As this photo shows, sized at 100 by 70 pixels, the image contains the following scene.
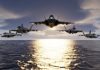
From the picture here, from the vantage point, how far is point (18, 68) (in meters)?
129

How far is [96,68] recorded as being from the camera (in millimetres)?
128625

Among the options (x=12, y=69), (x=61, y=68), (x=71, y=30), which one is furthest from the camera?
(x=61, y=68)

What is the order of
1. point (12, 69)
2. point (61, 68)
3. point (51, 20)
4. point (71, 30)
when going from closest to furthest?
1. point (51, 20)
2. point (71, 30)
3. point (12, 69)
4. point (61, 68)

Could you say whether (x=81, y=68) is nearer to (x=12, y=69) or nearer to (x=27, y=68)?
(x=27, y=68)

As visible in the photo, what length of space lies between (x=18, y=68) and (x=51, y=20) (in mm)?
73048

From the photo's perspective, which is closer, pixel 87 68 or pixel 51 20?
pixel 51 20

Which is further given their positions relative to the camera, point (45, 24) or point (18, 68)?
point (18, 68)

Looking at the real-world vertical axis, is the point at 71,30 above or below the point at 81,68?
above

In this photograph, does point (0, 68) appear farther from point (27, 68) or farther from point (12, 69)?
point (27, 68)

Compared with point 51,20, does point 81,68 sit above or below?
below

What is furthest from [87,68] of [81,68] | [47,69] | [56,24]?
[56,24]

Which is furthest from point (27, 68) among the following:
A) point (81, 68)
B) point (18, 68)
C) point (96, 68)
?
point (96, 68)

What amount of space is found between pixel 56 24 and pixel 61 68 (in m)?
75.2

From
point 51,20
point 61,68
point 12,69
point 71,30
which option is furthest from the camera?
point 61,68
